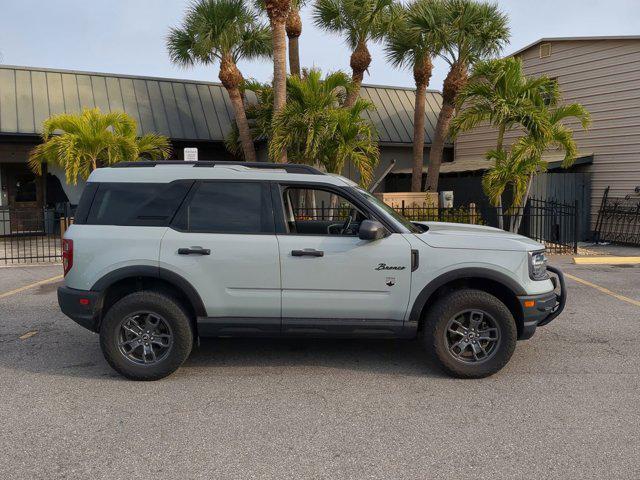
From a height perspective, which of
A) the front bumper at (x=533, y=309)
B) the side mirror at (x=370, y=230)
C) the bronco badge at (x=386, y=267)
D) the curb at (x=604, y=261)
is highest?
the side mirror at (x=370, y=230)

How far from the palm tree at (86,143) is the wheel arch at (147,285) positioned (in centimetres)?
922

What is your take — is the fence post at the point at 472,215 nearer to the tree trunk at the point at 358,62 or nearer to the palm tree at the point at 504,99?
the palm tree at the point at 504,99

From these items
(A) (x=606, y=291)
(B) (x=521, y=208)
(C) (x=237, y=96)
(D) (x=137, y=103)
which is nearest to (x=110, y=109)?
(D) (x=137, y=103)

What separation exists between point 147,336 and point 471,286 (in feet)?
9.46

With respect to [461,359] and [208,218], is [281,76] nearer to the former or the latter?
[208,218]

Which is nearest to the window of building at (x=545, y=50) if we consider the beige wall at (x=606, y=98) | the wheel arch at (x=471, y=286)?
the beige wall at (x=606, y=98)

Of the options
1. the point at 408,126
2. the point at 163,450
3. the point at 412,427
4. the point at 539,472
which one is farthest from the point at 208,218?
the point at 408,126

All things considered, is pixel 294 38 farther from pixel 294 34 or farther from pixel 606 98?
pixel 606 98

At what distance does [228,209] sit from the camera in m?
4.88

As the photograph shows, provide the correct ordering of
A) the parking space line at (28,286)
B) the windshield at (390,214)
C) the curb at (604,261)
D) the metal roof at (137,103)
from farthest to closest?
the metal roof at (137,103)
the curb at (604,261)
the parking space line at (28,286)
the windshield at (390,214)

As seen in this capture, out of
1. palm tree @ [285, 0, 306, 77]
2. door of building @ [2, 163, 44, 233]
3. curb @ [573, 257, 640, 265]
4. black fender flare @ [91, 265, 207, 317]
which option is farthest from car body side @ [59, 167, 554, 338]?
door of building @ [2, 163, 44, 233]

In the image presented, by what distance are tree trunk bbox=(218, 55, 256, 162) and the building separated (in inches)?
88.5

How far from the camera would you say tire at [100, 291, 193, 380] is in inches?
185

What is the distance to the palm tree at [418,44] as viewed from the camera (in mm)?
13898
